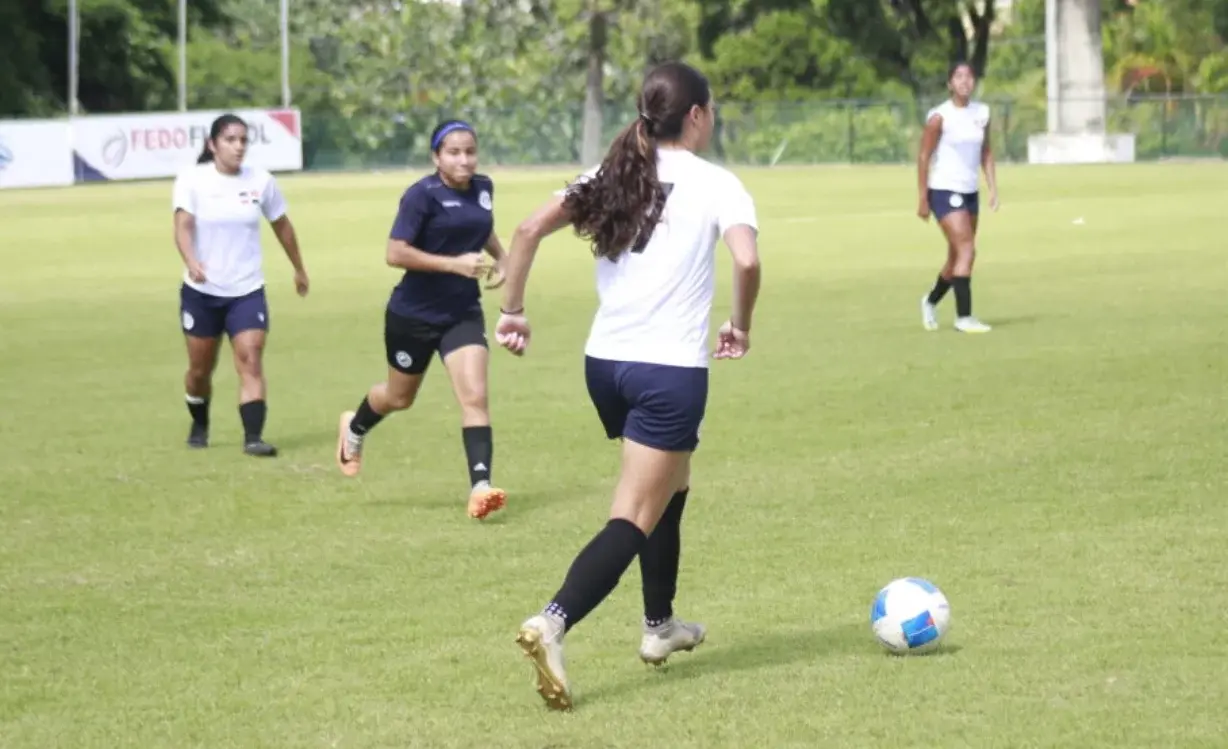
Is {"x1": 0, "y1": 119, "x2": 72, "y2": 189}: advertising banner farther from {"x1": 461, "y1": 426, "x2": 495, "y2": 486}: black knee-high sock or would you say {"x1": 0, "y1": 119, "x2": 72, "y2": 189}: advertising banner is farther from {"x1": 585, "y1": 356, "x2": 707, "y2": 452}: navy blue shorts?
{"x1": 585, "y1": 356, "x2": 707, "y2": 452}: navy blue shorts

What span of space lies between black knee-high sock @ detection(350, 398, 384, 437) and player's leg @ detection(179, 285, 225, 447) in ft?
5.95

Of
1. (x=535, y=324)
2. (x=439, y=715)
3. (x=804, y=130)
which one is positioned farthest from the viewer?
(x=804, y=130)

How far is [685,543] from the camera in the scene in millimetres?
9133

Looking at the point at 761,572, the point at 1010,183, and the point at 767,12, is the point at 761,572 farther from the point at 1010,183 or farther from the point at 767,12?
the point at 767,12

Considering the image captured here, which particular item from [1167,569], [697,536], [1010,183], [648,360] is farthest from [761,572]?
[1010,183]

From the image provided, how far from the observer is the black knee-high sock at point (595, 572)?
20.9 ft

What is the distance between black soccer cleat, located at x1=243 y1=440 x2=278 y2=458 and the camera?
12.3 m

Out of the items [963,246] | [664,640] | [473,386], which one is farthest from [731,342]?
[963,246]

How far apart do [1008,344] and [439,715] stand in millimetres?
10976

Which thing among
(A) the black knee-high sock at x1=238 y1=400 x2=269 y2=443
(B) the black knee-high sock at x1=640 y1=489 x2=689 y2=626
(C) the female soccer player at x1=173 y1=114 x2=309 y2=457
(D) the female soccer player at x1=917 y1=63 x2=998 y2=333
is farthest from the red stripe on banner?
(B) the black knee-high sock at x1=640 y1=489 x2=689 y2=626

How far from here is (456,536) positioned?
9562 mm

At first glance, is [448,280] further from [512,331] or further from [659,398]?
[659,398]

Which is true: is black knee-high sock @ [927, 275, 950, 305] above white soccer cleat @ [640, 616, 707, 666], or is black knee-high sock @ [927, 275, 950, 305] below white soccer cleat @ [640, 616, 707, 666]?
above

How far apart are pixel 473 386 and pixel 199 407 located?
3.20m
